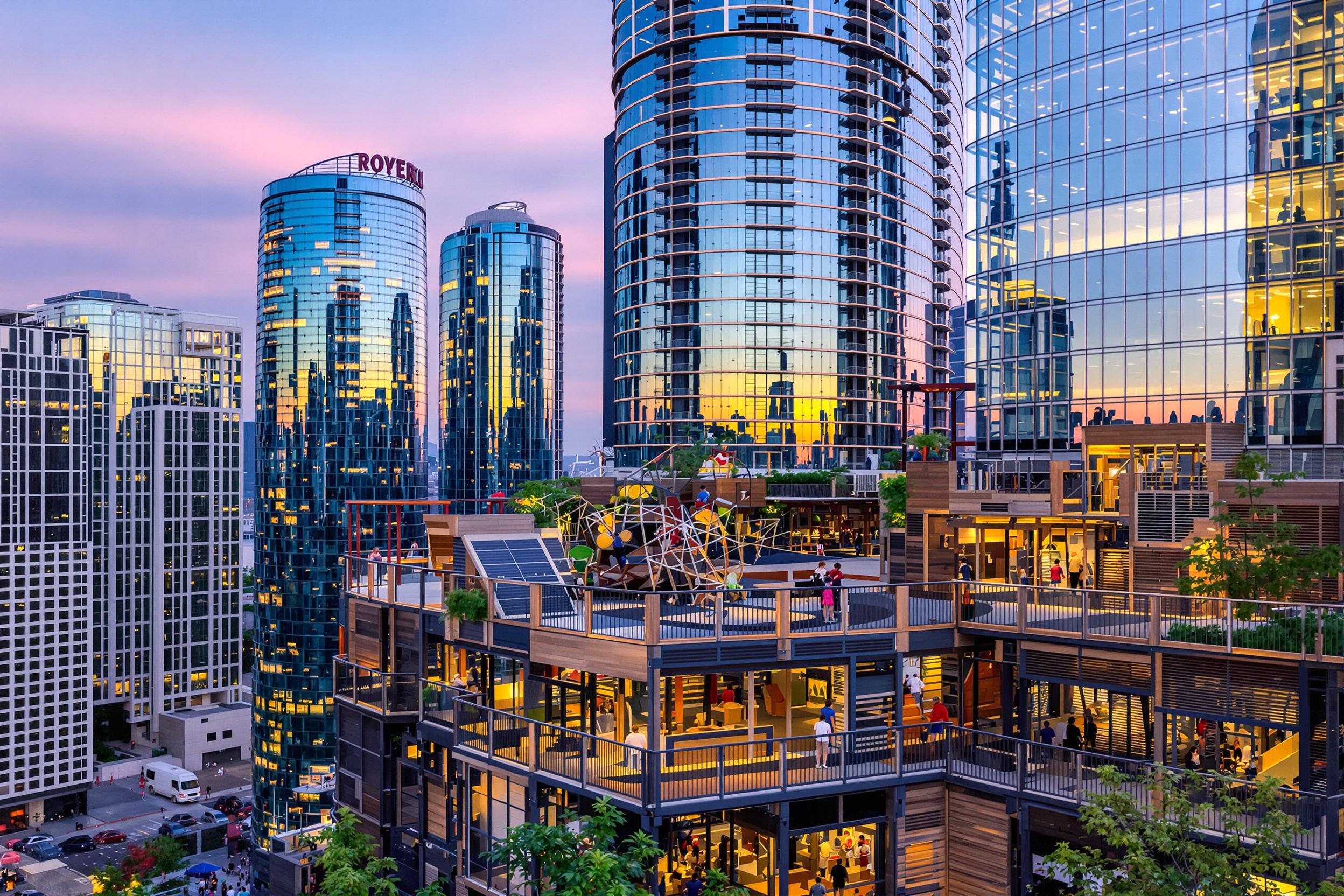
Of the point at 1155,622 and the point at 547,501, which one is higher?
the point at 547,501

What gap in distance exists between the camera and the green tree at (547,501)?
129 ft

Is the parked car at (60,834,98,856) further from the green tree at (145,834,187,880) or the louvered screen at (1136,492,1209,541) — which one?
the louvered screen at (1136,492,1209,541)

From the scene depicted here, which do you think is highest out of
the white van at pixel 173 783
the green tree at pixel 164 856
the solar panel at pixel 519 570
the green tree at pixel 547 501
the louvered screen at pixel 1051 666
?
the green tree at pixel 547 501

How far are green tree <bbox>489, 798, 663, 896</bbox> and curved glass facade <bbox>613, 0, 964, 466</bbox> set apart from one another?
80685 mm

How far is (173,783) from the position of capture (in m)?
127

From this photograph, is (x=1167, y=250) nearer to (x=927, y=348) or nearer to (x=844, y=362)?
(x=844, y=362)

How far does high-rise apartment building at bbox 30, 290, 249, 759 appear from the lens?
524 ft

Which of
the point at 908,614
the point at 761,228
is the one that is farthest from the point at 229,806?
the point at 908,614

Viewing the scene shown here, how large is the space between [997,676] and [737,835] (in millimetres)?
9193

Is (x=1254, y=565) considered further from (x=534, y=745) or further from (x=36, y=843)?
(x=36, y=843)

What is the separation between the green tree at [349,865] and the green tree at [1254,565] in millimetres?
19871

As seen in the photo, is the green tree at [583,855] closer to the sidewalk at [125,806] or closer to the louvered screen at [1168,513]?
the louvered screen at [1168,513]

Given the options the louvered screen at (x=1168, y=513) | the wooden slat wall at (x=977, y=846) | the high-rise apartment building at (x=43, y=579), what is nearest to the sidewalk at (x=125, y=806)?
the high-rise apartment building at (x=43, y=579)

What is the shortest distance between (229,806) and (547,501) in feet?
317
